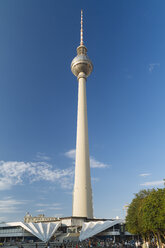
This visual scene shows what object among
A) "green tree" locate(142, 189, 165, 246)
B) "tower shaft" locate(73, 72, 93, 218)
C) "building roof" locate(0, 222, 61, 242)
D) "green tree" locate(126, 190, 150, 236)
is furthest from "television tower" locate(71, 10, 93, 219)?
"green tree" locate(142, 189, 165, 246)

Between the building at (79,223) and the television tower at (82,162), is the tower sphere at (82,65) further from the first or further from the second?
the building at (79,223)

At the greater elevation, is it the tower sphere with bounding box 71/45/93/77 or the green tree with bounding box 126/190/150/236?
the tower sphere with bounding box 71/45/93/77

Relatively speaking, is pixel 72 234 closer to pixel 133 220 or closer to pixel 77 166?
pixel 133 220

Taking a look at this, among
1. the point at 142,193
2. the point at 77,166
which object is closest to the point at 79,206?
the point at 77,166

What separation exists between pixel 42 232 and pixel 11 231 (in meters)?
11.2

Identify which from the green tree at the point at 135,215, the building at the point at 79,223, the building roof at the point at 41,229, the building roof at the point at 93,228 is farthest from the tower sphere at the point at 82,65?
the building roof at the point at 93,228

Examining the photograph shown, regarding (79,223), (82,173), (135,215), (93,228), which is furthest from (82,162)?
(135,215)

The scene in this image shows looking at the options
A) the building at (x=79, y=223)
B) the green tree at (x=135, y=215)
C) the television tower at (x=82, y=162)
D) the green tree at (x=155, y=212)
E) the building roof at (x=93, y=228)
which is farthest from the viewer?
the television tower at (x=82, y=162)

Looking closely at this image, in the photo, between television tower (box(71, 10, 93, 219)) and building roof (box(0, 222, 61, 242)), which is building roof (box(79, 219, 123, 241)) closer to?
building roof (box(0, 222, 61, 242))

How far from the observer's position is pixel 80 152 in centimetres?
7244

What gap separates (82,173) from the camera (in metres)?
69.4

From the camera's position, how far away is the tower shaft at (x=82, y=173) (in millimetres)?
65375

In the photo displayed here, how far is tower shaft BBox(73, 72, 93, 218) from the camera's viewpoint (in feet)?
214

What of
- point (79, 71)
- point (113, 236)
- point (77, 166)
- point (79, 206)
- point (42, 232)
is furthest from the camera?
point (79, 71)
